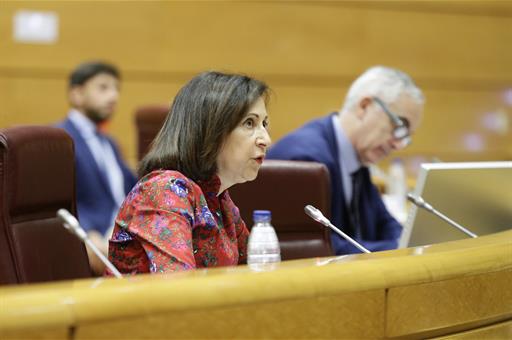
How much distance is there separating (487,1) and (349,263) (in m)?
5.16

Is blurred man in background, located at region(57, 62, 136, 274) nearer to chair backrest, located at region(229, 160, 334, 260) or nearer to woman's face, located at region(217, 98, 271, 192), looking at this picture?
chair backrest, located at region(229, 160, 334, 260)

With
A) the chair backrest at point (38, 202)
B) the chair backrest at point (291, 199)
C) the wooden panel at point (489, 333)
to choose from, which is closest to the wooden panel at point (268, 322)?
the wooden panel at point (489, 333)

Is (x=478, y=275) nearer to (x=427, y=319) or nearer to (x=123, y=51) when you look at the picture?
(x=427, y=319)

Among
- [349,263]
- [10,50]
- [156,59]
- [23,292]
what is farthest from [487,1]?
[23,292]

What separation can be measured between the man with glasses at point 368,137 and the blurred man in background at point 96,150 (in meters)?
1.48

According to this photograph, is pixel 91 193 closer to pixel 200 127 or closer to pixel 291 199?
pixel 291 199

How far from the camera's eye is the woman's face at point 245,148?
1.70m

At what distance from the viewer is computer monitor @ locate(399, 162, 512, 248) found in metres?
2.16

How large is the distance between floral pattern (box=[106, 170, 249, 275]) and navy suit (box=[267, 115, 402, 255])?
3.07ft

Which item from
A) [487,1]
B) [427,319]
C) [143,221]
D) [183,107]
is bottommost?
[427,319]

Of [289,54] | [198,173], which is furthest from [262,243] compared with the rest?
[289,54]

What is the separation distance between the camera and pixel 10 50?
202 inches

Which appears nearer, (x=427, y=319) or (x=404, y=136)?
(x=427, y=319)

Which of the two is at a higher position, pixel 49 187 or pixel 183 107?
pixel 183 107
